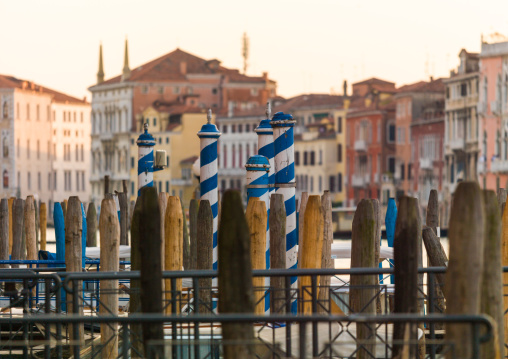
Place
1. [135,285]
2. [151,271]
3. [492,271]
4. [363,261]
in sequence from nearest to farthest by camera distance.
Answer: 1. [151,271]
2. [492,271]
3. [363,261]
4. [135,285]

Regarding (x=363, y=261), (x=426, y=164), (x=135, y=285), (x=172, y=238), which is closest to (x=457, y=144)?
(x=426, y=164)

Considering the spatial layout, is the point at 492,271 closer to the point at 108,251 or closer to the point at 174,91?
the point at 108,251

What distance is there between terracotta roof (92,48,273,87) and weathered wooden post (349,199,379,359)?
68289 mm

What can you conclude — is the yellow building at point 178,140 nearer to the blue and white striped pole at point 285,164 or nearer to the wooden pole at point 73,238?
the blue and white striped pole at point 285,164

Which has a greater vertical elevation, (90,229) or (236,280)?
(236,280)

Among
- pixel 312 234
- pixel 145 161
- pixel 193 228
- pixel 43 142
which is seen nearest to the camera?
pixel 312 234

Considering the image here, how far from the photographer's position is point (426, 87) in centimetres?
6169

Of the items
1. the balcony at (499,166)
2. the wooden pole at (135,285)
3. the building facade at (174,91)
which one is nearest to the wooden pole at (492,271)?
the wooden pole at (135,285)

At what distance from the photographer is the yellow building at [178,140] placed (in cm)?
7219

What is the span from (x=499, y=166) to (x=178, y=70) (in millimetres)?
30944

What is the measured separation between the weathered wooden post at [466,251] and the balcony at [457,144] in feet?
162

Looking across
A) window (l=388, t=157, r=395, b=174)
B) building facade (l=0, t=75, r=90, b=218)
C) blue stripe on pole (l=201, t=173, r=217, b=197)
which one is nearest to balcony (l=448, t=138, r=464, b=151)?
window (l=388, t=157, r=395, b=174)

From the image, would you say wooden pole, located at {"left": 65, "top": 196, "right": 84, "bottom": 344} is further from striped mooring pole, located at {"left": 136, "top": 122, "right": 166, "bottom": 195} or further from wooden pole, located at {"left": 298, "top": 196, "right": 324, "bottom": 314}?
striped mooring pole, located at {"left": 136, "top": 122, "right": 166, "bottom": 195}

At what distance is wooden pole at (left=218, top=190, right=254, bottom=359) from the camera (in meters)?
4.94
